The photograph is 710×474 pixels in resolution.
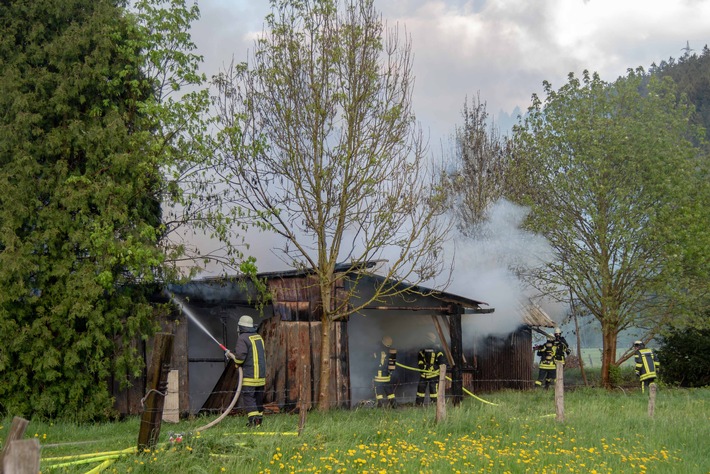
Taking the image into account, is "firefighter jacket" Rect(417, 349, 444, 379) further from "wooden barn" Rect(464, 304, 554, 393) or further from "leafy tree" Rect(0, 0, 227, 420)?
"leafy tree" Rect(0, 0, 227, 420)

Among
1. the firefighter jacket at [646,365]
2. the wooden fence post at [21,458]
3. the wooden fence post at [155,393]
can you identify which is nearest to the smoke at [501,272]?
the firefighter jacket at [646,365]

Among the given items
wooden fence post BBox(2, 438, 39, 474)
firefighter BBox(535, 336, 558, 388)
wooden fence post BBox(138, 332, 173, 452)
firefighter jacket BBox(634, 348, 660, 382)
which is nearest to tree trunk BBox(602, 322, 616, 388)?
firefighter BBox(535, 336, 558, 388)

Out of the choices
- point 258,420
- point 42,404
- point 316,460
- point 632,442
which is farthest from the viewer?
point 42,404

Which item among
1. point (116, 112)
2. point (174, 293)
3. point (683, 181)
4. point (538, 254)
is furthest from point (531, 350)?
point (116, 112)

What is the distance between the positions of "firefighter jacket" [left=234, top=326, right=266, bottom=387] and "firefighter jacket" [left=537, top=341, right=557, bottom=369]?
11.9 m

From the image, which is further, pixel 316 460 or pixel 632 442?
pixel 632 442

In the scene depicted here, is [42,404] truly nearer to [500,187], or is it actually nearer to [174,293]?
[174,293]

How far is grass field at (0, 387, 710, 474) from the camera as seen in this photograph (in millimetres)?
8109

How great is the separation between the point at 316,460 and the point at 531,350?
1859cm

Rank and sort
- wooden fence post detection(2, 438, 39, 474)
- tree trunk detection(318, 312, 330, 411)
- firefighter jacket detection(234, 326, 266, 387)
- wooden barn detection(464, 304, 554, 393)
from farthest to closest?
wooden barn detection(464, 304, 554, 393), tree trunk detection(318, 312, 330, 411), firefighter jacket detection(234, 326, 266, 387), wooden fence post detection(2, 438, 39, 474)

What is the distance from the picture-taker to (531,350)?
1006 inches

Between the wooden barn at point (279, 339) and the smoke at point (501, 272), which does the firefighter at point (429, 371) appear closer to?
the wooden barn at point (279, 339)

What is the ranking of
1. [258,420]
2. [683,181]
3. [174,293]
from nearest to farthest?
[258,420], [174,293], [683,181]

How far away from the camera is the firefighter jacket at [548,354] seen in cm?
2142
